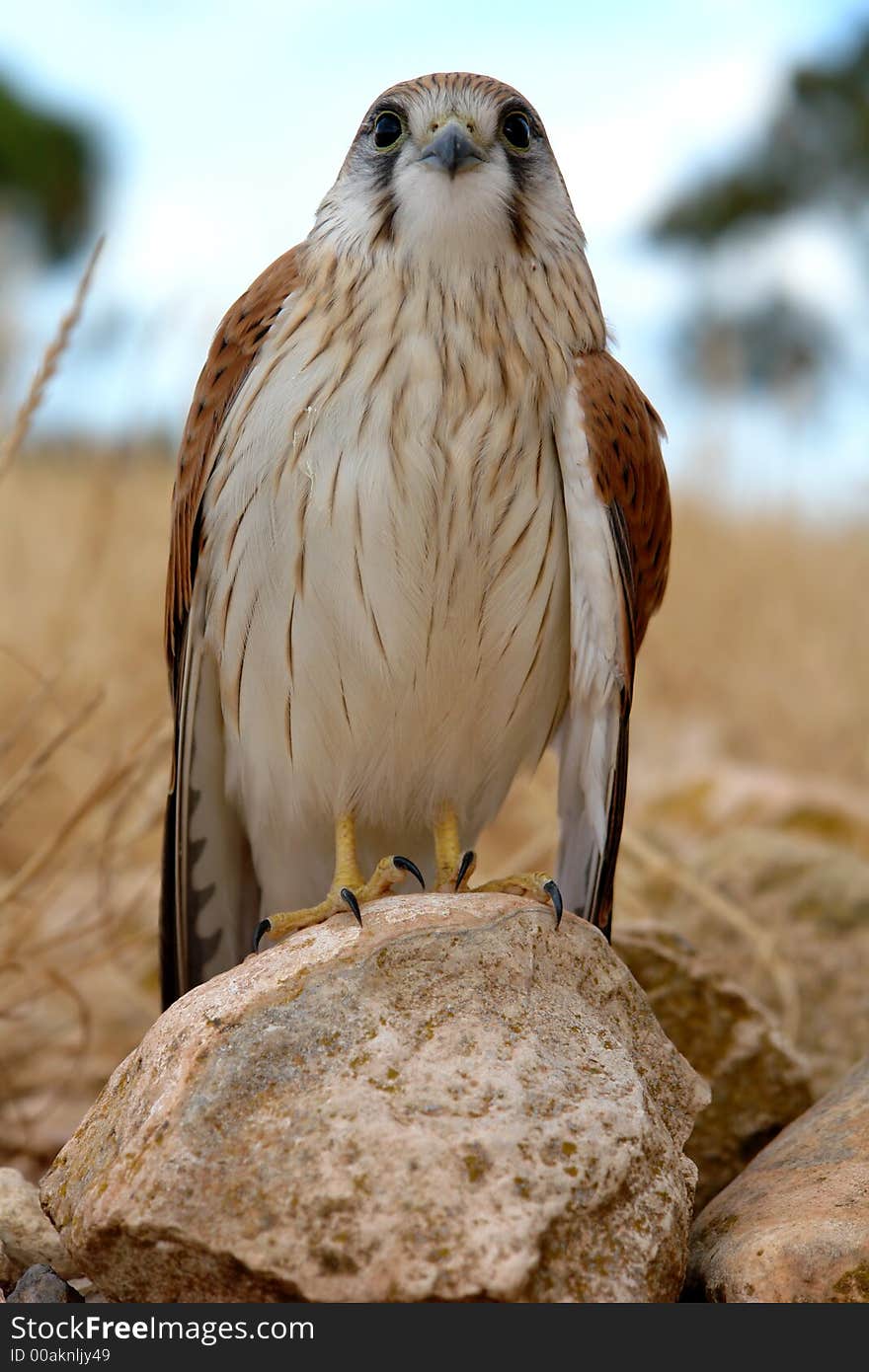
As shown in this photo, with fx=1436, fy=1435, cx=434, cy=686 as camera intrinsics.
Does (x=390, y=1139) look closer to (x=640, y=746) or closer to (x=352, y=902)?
(x=352, y=902)

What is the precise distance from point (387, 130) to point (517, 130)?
0.26m

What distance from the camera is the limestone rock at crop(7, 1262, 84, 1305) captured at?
2141 mm

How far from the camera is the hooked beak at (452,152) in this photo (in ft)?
8.66

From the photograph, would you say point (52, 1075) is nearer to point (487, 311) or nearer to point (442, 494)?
point (442, 494)

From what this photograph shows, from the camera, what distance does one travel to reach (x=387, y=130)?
2861mm

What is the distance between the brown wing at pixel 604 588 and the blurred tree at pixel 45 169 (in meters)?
31.7

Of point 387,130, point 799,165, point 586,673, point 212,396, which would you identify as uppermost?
point 799,165

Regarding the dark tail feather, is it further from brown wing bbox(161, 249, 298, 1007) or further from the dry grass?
the dry grass

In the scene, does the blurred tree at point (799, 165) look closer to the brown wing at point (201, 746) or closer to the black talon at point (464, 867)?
the brown wing at point (201, 746)

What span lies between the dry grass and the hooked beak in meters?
1.28

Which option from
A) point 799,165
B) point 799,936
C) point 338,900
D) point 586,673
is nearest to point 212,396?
point 586,673

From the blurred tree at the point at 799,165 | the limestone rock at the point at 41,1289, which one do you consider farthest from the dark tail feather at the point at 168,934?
the blurred tree at the point at 799,165

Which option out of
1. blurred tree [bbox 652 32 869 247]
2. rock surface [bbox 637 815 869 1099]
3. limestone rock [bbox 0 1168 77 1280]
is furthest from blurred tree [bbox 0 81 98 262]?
limestone rock [bbox 0 1168 77 1280]

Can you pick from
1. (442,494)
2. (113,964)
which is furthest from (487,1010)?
(113,964)
